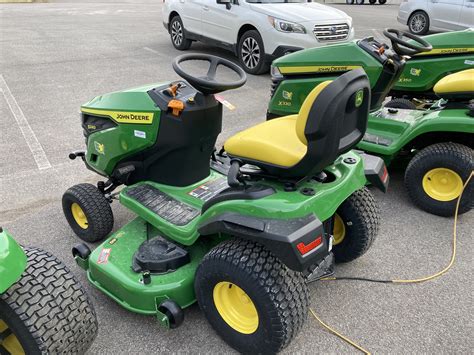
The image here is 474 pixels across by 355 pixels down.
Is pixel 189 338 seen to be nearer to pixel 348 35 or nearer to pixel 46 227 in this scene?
pixel 46 227

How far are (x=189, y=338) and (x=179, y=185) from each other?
1.00 metres

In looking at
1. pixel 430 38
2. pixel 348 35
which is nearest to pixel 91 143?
pixel 430 38

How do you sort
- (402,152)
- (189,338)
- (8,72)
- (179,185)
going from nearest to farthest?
1. (189,338)
2. (179,185)
3. (402,152)
4. (8,72)

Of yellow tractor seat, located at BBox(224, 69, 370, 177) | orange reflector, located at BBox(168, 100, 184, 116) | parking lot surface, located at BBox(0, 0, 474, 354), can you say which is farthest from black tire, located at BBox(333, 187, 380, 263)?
orange reflector, located at BBox(168, 100, 184, 116)

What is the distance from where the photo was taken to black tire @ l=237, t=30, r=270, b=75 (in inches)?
293

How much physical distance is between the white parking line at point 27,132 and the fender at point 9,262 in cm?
267

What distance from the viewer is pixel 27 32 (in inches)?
422

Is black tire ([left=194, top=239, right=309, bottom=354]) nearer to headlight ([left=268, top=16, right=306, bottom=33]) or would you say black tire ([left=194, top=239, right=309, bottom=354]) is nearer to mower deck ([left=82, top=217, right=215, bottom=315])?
mower deck ([left=82, top=217, right=215, bottom=315])

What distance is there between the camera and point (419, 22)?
11750 millimetres

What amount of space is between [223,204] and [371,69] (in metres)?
2.21

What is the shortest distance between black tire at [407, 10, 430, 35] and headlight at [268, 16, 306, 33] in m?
6.08

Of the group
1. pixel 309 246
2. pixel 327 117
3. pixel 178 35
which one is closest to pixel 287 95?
pixel 327 117

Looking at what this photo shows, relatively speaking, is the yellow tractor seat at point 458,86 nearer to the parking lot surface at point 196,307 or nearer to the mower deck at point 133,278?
the parking lot surface at point 196,307

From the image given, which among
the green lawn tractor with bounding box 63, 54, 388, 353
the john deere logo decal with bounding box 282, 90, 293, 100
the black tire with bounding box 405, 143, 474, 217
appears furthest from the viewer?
the john deere logo decal with bounding box 282, 90, 293, 100
